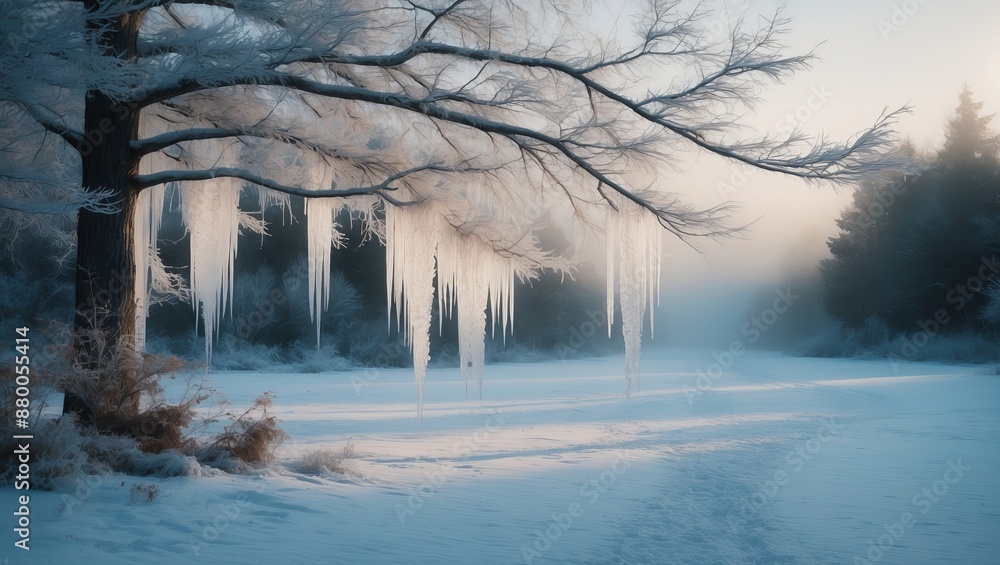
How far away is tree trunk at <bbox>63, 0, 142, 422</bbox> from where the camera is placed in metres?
5.82

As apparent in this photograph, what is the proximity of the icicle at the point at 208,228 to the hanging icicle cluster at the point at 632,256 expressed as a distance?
14.2 feet

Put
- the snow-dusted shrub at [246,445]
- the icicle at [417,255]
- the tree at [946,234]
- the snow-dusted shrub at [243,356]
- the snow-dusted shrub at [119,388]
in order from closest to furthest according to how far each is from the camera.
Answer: the snow-dusted shrub at [119,388] < the snow-dusted shrub at [246,445] < the icicle at [417,255] < the snow-dusted shrub at [243,356] < the tree at [946,234]

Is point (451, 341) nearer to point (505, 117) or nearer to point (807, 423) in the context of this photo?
point (807, 423)

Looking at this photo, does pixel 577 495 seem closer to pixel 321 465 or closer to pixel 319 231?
pixel 321 465

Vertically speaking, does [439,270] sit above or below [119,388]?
above

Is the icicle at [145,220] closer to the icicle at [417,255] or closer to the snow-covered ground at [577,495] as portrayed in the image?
the snow-covered ground at [577,495]

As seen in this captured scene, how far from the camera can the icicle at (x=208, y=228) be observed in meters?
7.27

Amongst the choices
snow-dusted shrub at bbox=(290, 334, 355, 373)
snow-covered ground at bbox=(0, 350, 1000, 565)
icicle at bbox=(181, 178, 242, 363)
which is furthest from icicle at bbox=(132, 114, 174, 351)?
snow-dusted shrub at bbox=(290, 334, 355, 373)

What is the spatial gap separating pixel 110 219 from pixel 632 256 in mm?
5286

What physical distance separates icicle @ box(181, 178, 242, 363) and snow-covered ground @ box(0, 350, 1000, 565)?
2020 mm

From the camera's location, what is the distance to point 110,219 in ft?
19.4

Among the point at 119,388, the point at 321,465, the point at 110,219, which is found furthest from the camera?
the point at 110,219

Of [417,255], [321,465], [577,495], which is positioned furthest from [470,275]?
[577,495]

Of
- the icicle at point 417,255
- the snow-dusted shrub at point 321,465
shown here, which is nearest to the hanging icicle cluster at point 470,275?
the icicle at point 417,255
